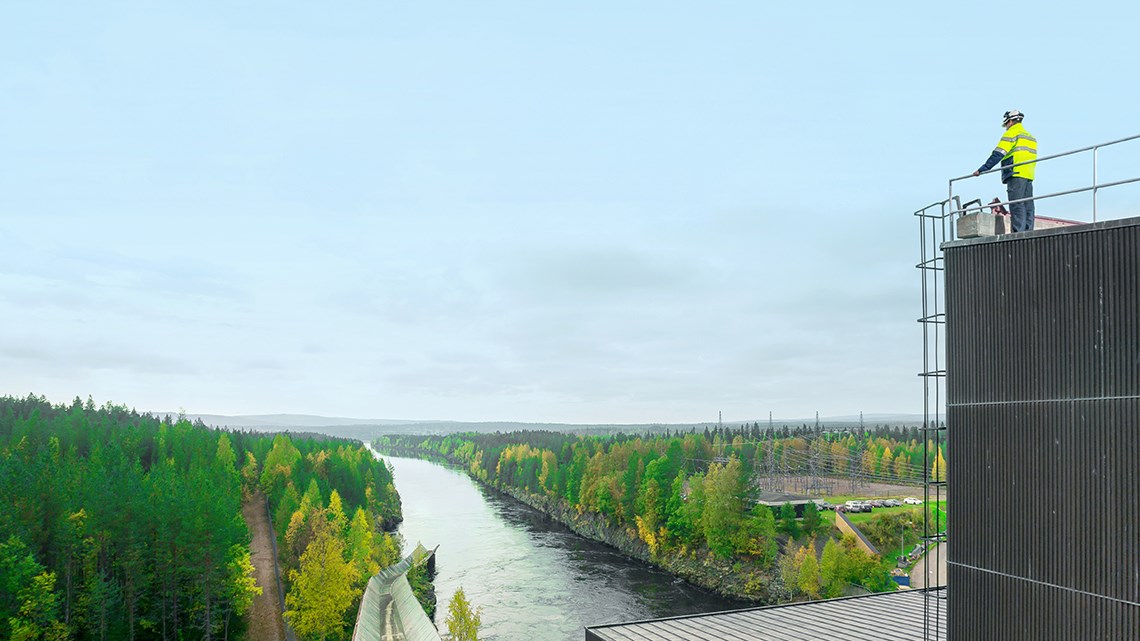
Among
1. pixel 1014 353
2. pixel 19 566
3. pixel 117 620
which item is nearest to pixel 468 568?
pixel 117 620

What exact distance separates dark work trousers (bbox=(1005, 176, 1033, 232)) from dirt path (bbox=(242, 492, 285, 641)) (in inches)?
1902

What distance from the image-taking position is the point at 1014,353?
14.8 metres

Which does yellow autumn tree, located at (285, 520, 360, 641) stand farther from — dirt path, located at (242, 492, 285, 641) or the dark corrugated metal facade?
the dark corrugated metal facade

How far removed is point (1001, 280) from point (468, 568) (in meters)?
60.6

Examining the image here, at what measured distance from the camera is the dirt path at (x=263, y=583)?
5131 centimetres

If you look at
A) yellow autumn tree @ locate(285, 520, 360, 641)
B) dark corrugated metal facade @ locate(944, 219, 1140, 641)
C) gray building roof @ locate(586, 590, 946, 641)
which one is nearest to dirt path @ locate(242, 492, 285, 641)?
yellow autumn tree @ locate(285, 520, 360, 641)

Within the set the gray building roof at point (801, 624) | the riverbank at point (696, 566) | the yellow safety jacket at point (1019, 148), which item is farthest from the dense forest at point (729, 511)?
the yellow safety jacket at point (1019, 148)

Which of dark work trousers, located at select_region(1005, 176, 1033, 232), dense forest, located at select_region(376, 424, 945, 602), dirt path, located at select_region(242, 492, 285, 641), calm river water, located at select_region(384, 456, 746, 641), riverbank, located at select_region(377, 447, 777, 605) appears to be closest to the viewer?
dark work trousers, located at select_region(1005, 176, 1033, 232)

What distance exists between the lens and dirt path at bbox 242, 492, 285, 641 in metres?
51.3

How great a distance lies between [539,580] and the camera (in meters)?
63.1

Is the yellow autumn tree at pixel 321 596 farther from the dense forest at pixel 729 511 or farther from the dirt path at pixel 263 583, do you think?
the dense forest at pixel 729 511

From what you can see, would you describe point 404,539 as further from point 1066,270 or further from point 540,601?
point 1066,270

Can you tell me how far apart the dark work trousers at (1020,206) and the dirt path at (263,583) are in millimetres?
48300

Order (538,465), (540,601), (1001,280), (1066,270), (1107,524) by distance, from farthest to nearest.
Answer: (538,465) → (540,601) → (1001,280) → (1066,270) → (1107,524)
